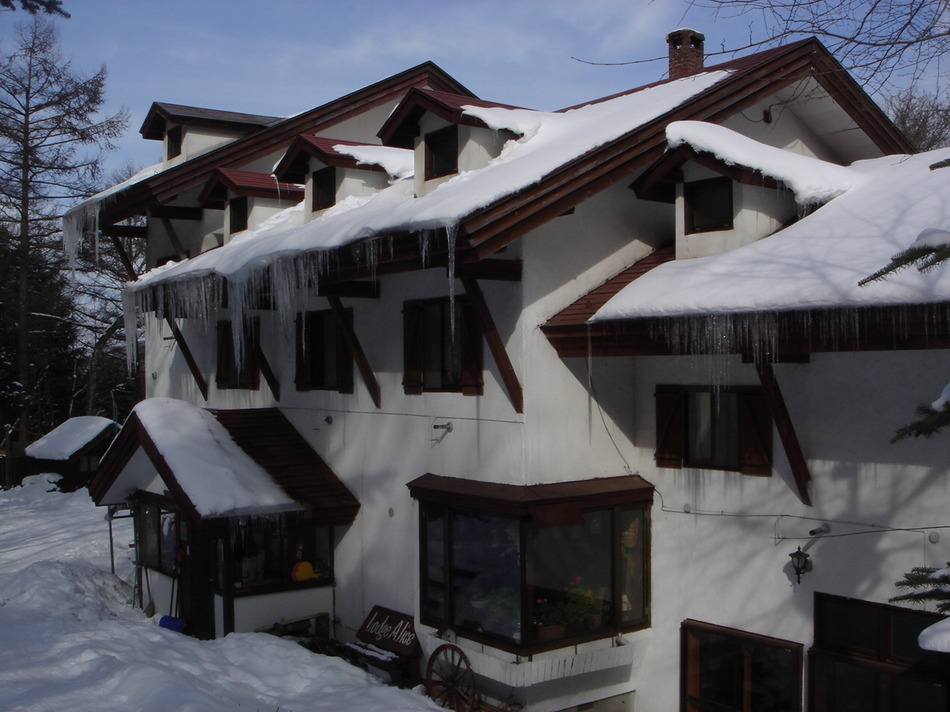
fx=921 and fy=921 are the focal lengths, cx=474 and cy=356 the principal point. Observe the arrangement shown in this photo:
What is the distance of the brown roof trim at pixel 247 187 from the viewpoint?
1614 centimetres

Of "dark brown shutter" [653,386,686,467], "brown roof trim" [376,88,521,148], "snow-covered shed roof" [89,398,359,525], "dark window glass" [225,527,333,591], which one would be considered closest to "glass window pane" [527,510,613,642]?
"dark brown shutter" [653,386,686,467]

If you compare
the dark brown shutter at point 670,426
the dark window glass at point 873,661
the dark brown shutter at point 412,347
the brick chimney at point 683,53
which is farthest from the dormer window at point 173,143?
the dark window glass at point 873,661

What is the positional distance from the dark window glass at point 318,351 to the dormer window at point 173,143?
7.53 meters

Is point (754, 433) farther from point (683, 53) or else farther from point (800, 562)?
point (683, 53)

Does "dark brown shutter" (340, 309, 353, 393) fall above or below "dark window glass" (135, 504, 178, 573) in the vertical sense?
above

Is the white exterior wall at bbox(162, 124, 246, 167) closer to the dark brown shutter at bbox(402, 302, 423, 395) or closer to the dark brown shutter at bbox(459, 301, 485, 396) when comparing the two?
the dark brown shutter at bbox(402, 302, 423, 395)

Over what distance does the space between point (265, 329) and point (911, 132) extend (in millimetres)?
16594

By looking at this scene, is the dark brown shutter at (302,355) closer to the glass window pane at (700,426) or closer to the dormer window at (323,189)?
the dormer window at (323,189)

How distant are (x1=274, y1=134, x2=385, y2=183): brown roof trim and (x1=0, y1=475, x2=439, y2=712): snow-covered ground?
278 inches

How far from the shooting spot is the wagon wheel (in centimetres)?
1043

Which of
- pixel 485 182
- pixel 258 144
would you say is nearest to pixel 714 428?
pixel 485 182

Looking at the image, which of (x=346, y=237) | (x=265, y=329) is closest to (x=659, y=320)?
(x=346, y=237)

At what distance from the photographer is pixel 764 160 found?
9977mm

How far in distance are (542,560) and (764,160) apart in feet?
16.3
